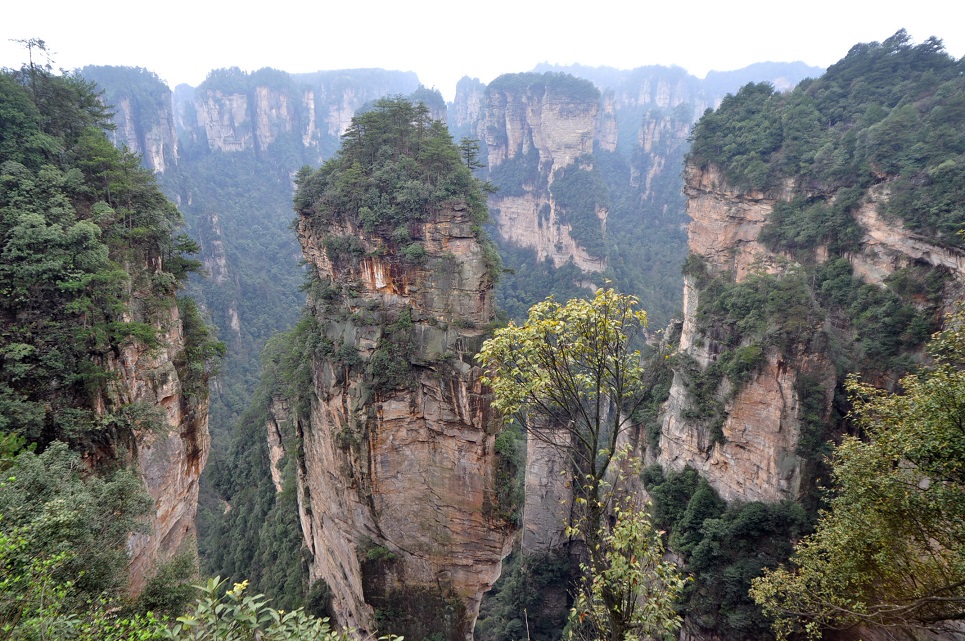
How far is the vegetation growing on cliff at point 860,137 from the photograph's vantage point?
1817 centimetres

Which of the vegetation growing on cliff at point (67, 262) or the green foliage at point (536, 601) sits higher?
the vegetation growing on cliff at point (67, 262)

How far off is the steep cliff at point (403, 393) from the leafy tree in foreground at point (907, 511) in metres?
9.95

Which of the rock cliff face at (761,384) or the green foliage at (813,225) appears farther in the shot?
the green foliage at (813,225)

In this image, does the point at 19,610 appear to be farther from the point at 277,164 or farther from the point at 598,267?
the point at 277,164

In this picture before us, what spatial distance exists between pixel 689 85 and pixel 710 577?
119918mm

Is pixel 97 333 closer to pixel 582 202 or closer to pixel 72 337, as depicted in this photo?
pixel 72 337

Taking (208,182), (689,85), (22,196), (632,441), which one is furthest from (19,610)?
(689,85)

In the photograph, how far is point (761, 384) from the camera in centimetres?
1644

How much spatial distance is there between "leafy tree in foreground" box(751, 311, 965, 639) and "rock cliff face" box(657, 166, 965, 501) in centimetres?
773

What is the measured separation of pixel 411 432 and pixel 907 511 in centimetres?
1329

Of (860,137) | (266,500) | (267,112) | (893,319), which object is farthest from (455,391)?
(267,112)

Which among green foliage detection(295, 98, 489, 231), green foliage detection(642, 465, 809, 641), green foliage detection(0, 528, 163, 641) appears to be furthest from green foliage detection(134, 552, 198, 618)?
green foliage detection(642, 465, 809, 641)

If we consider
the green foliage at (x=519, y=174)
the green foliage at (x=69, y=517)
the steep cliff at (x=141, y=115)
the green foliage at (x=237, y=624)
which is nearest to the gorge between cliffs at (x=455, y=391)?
the green foliage at (x=69, y=517)

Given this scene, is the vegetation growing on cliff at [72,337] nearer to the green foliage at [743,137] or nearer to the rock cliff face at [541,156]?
the green foliage at [743,137]
